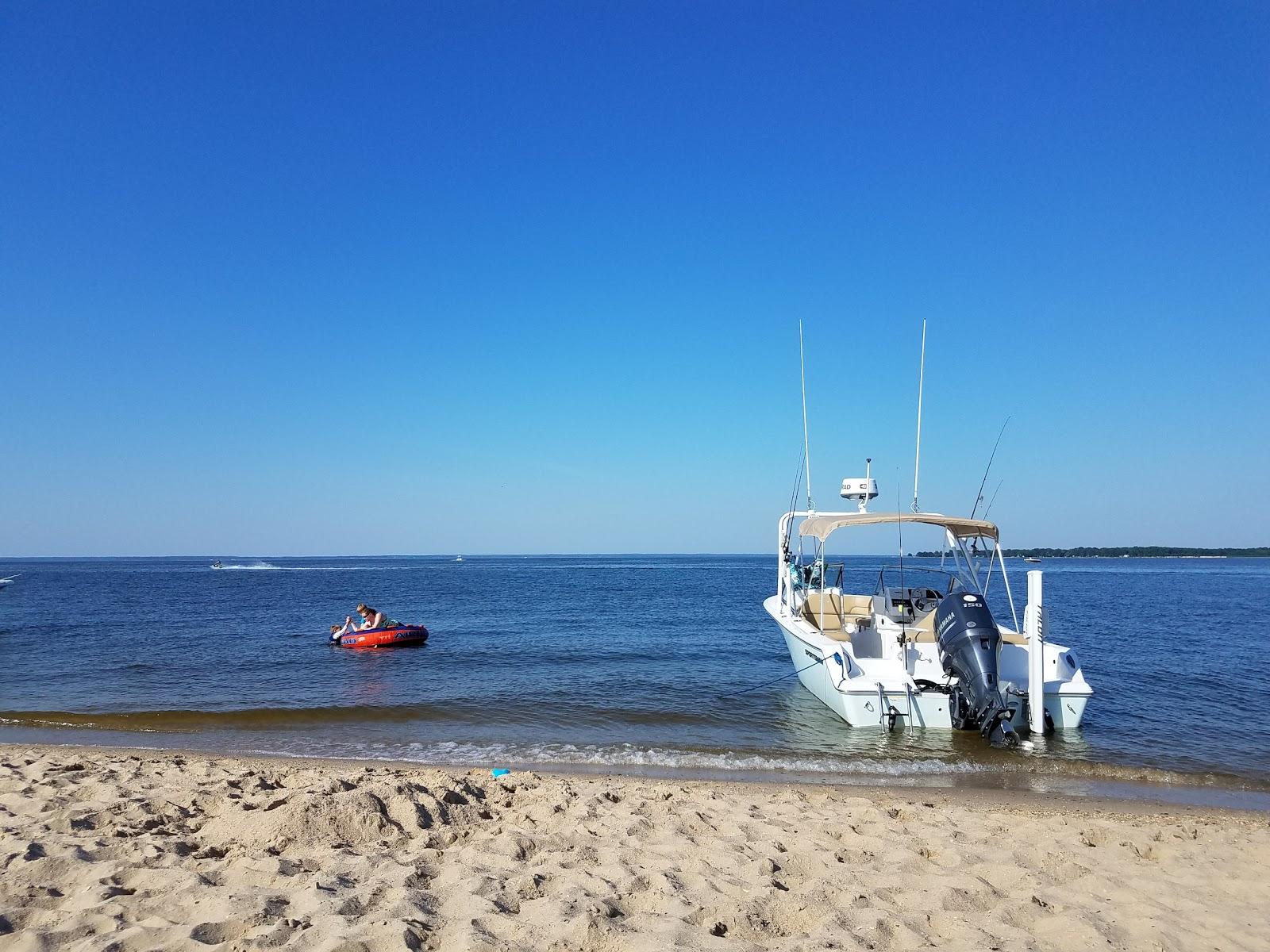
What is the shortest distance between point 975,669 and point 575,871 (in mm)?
7993

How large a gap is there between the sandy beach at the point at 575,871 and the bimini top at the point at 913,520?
5.99 meters

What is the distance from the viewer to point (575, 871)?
5.04m

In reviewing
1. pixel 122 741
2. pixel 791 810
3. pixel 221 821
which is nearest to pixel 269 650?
pixel 122 741

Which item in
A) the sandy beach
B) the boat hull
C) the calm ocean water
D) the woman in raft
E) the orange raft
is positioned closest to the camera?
the sandy beach

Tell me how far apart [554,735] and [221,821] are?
6879 mm

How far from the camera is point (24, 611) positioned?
35375 mm

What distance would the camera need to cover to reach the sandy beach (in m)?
4.07

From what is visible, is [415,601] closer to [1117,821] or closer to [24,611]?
[24,611]

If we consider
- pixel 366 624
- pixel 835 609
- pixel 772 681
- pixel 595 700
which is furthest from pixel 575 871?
pixel 366 624

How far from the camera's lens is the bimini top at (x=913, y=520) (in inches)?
516

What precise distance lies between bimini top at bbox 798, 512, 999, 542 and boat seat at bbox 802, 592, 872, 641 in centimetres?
227

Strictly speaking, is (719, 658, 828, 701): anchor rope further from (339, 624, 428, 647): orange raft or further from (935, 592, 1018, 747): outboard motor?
(339, 624, 428, 647): orange raft

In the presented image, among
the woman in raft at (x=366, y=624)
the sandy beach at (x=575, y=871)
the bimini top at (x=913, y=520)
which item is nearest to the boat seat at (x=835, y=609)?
the bimini top at (x=913, y=520)

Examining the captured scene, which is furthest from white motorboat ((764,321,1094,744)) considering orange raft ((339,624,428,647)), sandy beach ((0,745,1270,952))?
orange raft ((339,624,428,647))
